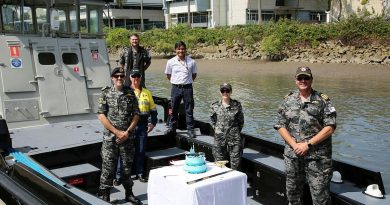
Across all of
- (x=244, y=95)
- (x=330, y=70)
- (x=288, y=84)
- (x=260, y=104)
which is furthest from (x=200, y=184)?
(x=330, y=70)

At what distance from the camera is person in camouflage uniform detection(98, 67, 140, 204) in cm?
478

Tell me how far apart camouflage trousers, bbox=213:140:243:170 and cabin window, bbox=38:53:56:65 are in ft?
10.8

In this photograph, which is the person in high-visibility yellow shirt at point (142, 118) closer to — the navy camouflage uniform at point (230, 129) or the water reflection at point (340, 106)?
the navy camouflage uniform at point (230, 129)

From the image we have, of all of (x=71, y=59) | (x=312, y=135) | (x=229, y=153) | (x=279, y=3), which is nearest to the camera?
(x=312, y=135)

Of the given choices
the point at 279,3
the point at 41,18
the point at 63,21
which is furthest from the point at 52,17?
the point at 279,3

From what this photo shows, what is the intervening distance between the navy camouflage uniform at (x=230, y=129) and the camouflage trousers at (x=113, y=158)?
3.70ft

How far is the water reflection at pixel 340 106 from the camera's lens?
10.1 m

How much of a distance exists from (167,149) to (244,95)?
42.9 feet

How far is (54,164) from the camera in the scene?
221 inches

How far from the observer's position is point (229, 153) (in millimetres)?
5445

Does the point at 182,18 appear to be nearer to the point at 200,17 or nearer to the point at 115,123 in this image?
the point at 200,17

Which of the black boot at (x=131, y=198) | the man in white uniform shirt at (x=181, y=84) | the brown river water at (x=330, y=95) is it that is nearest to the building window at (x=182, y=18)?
the brown river water at (x=330, y=95)

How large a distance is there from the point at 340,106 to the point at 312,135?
1288 centimetres

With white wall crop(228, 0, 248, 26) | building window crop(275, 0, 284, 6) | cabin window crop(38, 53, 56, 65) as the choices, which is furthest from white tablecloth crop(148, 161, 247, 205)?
building window crop(275, 0, 284, 6)
